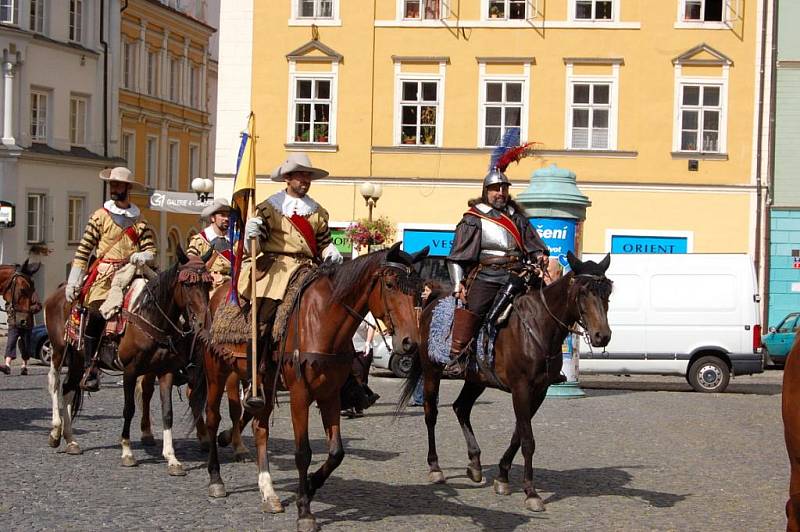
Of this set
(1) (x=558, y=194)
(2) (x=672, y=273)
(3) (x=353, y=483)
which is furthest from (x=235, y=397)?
(2) (x=672, y=273)

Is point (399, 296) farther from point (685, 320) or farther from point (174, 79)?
point (174, 79)

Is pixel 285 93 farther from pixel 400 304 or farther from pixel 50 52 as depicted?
pixel 400 304

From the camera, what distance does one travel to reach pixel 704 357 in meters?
24.0

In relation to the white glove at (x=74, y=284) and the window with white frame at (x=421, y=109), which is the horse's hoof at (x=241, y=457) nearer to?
the white glove at (x=74, y=284)

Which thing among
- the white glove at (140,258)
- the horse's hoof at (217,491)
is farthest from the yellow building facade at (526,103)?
the horse's hoof at (217,491)

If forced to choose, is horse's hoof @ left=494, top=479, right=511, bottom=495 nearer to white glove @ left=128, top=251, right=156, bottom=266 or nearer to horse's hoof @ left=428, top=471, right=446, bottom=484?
horse's hoof @ left=428, top=471, right=446, bottom=484

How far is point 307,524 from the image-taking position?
9164mm

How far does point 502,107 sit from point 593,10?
3.52 m

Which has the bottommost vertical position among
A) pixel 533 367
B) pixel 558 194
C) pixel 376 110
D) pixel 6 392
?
pixel 6 392

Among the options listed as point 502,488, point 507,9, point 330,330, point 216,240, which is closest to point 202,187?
point 507,9

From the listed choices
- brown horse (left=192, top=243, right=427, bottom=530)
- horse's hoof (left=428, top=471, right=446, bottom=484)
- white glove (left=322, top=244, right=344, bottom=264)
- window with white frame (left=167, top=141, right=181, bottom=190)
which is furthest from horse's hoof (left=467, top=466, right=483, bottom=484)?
window with white frame (left=167, top=141, right=181, bottom=190)

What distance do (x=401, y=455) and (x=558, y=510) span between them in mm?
3241

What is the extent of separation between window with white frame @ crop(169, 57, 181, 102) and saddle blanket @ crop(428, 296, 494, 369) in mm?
46791

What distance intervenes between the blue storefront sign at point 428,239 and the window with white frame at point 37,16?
16679 millimetres
